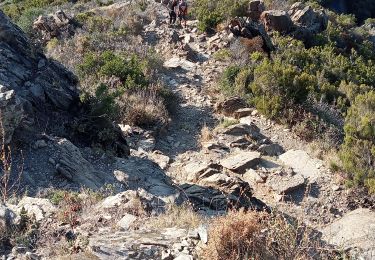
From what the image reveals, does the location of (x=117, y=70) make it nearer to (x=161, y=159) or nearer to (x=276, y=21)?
(x=161, y=159)

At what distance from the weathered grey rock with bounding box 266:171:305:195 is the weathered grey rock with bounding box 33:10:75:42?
8.66 m

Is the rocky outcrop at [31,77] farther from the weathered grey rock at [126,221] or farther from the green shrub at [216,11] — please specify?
the green shrub at [216,11]

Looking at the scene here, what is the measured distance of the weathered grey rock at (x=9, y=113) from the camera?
555 centimetres

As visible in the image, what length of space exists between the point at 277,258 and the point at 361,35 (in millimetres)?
17301

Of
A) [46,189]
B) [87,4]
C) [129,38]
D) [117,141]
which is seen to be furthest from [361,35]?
[46,189]

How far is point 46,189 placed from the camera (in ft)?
17.0

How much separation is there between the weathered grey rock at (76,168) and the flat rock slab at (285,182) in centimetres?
308

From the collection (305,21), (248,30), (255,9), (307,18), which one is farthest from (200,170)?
(307,18)

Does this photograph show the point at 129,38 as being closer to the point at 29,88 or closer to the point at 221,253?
the point at 29,88

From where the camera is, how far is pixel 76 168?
5.88 metres

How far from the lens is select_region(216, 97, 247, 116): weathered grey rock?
34.1 feet

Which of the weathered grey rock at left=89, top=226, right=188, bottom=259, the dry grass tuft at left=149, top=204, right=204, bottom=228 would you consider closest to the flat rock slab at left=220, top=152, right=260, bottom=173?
the dry grass tuft at left=149, top=204, right=204, bottom=228

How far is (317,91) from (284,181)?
4.15 meters

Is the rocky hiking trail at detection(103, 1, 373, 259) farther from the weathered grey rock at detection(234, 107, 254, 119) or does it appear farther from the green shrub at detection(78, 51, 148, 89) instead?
the green shrub at detection(78, 51, 148, 89)
